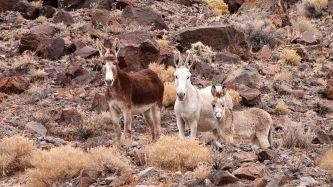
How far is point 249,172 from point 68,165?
131 inches

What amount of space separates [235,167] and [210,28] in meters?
17.1

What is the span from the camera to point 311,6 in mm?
35375

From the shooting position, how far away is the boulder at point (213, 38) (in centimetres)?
2741

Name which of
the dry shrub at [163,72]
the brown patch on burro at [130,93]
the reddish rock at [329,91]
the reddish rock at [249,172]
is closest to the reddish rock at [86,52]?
the dry shrub at [163,72]

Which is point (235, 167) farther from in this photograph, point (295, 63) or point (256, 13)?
point (256, 13)

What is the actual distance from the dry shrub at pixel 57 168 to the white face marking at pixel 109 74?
2629mm

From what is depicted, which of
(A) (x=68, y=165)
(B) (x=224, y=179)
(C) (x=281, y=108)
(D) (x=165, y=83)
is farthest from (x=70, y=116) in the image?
(B) (x=224, y=179)

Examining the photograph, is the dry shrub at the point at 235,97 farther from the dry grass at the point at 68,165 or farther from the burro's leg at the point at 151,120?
the dry grass at the point at 68,165

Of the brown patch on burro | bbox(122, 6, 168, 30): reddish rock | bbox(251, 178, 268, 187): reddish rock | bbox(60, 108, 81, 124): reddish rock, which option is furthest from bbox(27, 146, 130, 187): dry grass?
bbox(122, 6, 168, 30): reddish rock

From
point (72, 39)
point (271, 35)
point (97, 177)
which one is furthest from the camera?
point (271, 35)

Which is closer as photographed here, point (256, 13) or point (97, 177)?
point (97, 177)

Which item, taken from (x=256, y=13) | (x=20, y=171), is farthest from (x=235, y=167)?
(x=256, y=13)

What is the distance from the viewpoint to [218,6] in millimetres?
35719

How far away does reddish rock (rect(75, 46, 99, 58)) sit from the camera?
24797 millimetres
